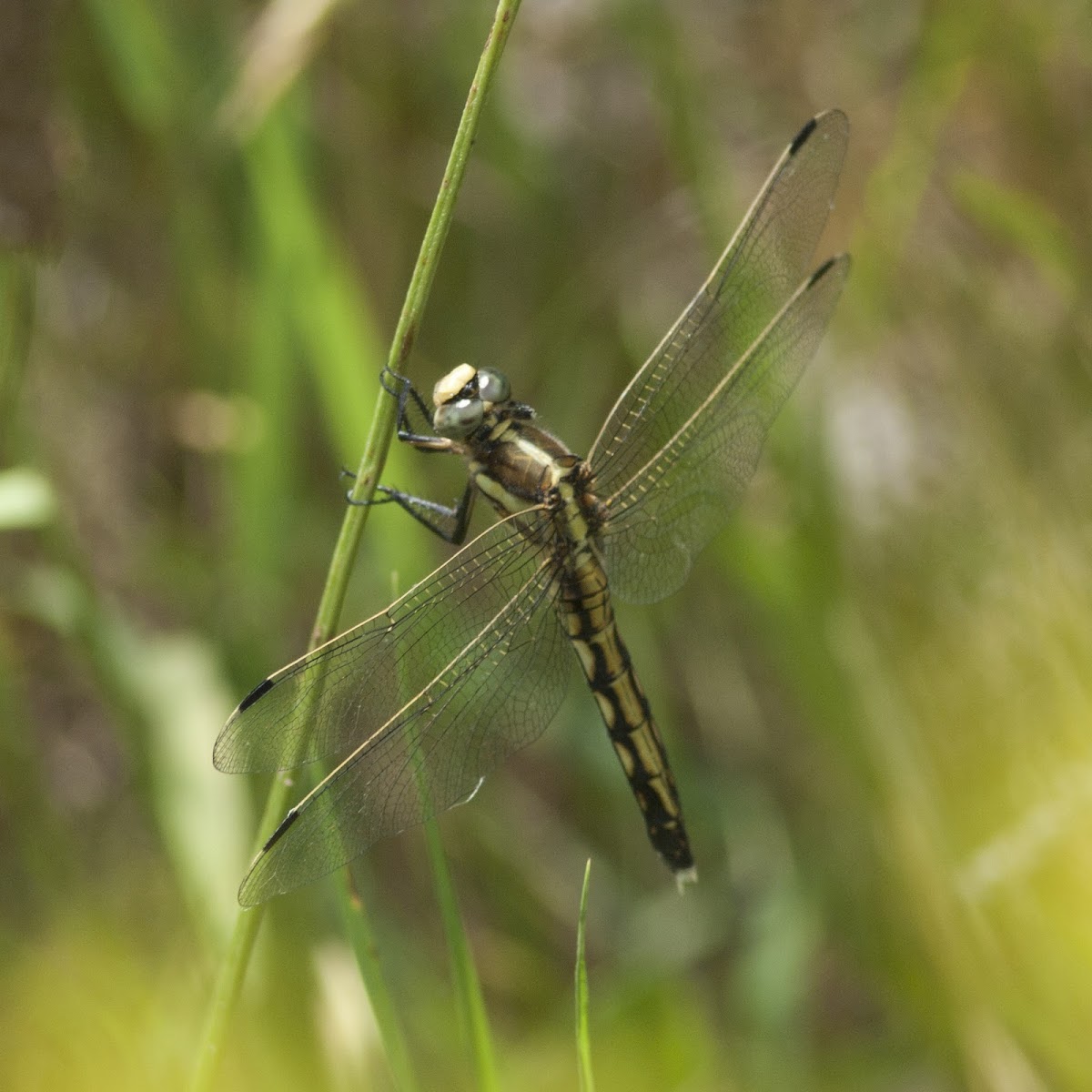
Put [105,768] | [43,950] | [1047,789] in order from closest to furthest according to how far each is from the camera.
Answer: [1047,789], [43,950], [105,768]

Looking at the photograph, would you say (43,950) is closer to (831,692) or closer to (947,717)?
(831,692)

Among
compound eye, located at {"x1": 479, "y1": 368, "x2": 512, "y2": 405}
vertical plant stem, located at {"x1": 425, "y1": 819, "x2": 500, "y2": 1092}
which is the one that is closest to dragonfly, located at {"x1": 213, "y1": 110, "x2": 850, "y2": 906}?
compound eye, located at {"x1": 479, "y1": 368, "x2": 512, "y2": 405}

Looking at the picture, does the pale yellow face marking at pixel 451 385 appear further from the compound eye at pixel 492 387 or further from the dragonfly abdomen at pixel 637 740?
the dragonfly abdomen at pixel 637 740

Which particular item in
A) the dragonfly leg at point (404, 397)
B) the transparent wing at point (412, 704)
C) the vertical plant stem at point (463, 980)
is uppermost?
the dragonfly leg at point (404, 397)

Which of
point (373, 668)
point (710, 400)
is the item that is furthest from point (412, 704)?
point (710, 400)

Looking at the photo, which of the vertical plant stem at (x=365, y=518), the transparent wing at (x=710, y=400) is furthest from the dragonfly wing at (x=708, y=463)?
the vertical plant stem at (x=365, y=518)

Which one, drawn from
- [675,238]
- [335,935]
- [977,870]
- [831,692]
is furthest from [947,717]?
[675,238]

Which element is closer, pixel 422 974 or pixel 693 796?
pixel 422 974
